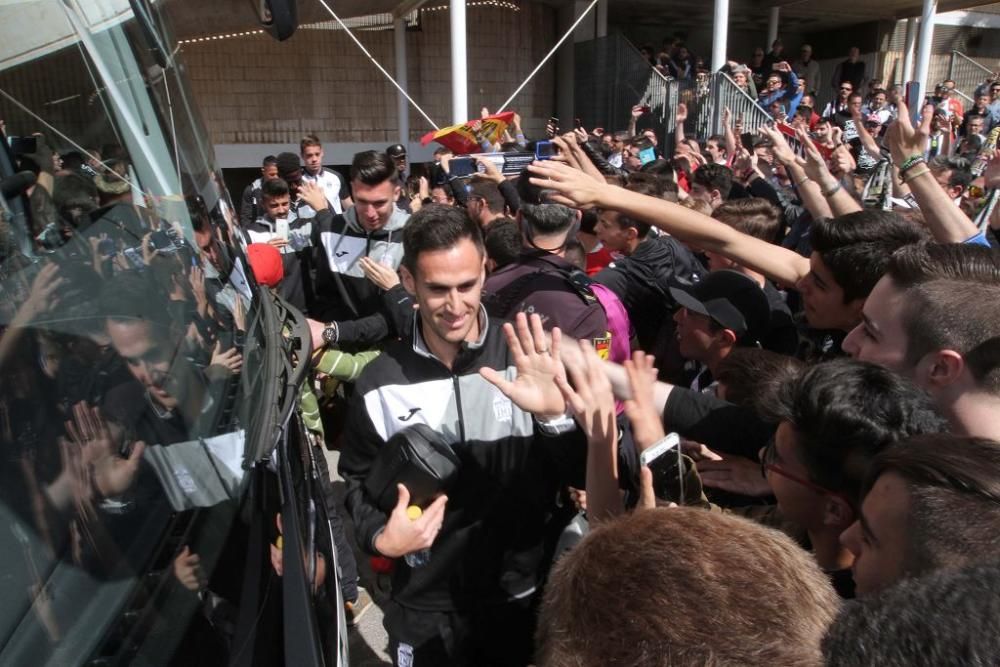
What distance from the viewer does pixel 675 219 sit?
2.48 meters

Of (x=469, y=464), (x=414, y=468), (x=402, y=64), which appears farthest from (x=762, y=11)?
(x=414, y=468)

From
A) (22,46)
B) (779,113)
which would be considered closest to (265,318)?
(22,46)

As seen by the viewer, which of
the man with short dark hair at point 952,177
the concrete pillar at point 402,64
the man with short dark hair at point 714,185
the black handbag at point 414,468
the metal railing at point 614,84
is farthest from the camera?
the metal railing at point 614,84

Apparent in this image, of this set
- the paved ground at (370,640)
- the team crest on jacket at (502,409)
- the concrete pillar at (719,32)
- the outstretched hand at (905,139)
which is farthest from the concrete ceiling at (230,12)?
the team crest on jacket at (502,409)

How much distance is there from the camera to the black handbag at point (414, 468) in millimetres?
1798

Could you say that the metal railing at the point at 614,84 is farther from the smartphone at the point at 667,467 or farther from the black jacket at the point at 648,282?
the smartphone at the point at 667,467

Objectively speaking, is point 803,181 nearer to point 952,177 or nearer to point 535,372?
point 952,177

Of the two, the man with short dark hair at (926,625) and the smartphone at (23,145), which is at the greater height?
the smartphone at (23,145)

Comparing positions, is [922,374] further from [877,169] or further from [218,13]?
[218,13]

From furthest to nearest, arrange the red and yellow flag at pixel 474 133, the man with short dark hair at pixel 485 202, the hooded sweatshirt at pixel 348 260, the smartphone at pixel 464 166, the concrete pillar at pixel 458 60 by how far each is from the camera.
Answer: the concrete pillar at pixel 458 60 < the red and yellow flag at pixel 474 133 < the smartphone at pixel 464 166 < the man with short dark hair at pixel 485 202 < the hooded sweatshirt at pixel 348 260

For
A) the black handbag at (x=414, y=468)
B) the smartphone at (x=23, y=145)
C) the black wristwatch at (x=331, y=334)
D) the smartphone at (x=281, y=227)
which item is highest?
the smartphone at (x=23, y=145)

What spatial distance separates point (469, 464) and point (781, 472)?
2.70ft

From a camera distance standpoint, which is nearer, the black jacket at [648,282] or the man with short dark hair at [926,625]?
the man with short dark hair at [926,625]

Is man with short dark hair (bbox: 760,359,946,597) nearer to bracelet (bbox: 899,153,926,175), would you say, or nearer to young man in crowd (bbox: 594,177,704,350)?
bracelet (bbox: 899,153,926,175)
